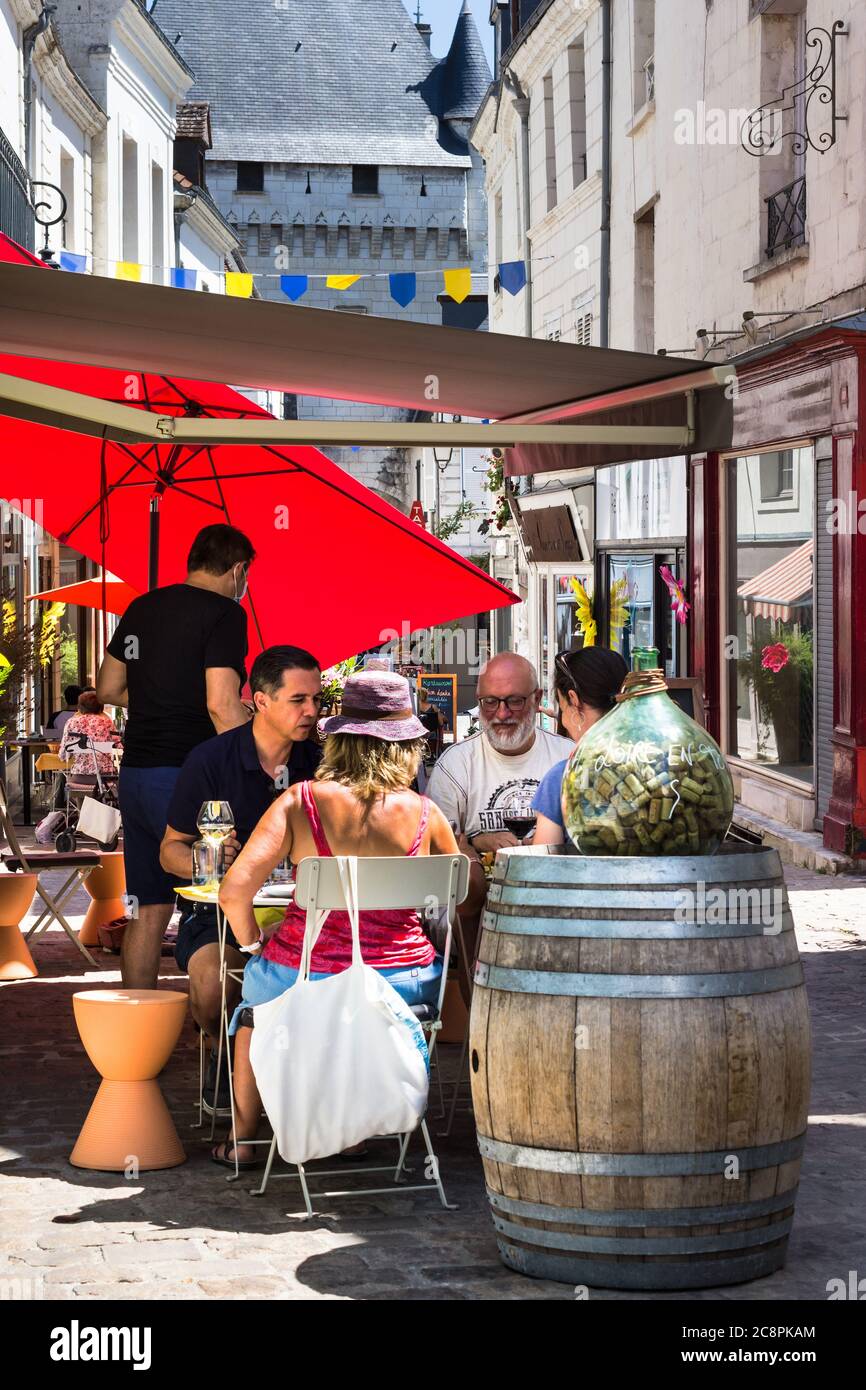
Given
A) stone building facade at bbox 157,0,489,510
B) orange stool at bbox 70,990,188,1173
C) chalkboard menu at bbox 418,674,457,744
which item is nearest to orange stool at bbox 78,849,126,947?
orange stool at bbox 70,990,188,1173

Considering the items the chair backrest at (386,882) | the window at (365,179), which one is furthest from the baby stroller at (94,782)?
the window at (365,179)

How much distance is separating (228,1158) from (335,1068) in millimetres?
764

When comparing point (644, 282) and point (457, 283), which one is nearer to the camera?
point (457, 283)

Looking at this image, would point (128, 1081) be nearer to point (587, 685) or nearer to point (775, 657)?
point (587, 685)

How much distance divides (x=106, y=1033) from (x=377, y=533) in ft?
11.0

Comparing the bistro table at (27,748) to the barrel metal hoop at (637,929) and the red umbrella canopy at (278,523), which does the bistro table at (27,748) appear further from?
the barrel metal hoop at (637,929)

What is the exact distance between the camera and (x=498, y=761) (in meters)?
6.45

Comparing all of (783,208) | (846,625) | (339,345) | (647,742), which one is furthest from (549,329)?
(647,742)

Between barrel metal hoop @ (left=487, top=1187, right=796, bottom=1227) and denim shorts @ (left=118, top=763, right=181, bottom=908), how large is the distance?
2.82 m

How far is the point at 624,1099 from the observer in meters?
3.99

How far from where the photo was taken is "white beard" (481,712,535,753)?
6.39 metres

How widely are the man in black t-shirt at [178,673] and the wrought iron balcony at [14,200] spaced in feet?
24.5

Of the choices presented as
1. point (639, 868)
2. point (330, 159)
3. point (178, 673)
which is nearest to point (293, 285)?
point (178, 673)

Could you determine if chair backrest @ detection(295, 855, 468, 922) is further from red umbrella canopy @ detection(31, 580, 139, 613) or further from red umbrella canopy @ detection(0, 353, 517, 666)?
red umbrella canopy @ detection(31, 580, 139, 613)
